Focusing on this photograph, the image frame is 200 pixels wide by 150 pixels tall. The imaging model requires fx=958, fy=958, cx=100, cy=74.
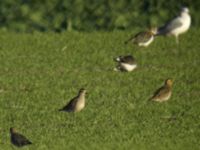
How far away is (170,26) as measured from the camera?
2645cm

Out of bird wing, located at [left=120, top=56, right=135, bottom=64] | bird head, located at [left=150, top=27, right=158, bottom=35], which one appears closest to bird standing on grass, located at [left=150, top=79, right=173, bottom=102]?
bird wing, located at [left=120, top=56, right=135, bottom=64]

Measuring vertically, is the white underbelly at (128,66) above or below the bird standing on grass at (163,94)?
below

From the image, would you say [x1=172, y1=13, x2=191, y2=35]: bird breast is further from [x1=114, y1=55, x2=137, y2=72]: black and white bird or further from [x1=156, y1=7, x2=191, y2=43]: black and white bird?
[x1=114, y1=55, x2=137, y2=72]: black and white bird

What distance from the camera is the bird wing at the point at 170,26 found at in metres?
26.2

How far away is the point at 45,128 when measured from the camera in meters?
15.9

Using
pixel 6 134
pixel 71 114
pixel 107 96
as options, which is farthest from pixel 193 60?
pixel 6 134

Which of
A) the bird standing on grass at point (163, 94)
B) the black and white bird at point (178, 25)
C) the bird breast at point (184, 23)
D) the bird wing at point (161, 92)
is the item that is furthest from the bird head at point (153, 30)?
the bird wing at point (161, 92)

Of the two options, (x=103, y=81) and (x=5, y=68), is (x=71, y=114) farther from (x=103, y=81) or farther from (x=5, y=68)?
(x=5, y=68)

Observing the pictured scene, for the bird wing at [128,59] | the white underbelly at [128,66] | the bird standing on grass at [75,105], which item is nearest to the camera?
the bird standing on grass at [75,105]

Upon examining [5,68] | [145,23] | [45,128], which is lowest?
[145,23]

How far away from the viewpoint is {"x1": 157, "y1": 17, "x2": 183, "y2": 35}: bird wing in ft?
86.0

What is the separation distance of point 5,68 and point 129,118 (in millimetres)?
5913

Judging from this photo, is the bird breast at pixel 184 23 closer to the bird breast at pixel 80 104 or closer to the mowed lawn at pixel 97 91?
the mowed lawn at pixel 97 91

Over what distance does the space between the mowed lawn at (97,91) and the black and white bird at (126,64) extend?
157 mm
